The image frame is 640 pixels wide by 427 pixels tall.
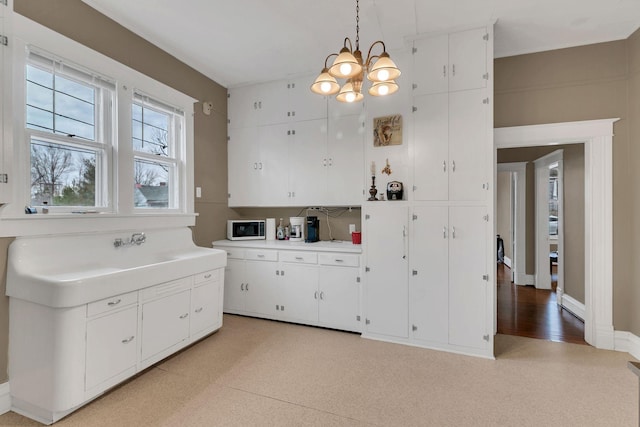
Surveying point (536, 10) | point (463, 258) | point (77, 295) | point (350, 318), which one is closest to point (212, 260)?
point (77, 295)

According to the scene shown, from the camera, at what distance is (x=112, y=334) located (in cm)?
235

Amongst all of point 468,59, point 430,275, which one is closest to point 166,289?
point 430,275

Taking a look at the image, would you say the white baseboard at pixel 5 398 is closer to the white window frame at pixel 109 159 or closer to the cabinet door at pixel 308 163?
the white window frame at pixel 109 159

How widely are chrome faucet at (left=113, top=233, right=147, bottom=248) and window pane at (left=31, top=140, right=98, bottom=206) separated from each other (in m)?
0.40

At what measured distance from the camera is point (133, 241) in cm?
307

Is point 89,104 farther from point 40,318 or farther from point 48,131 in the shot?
point 40,318

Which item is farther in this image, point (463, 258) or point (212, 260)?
point (212, 260)

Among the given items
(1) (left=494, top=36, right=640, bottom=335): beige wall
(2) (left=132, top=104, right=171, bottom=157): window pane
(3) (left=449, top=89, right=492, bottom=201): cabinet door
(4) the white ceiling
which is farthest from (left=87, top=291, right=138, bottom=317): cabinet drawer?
(1) (left=494, top=36, right=640, bottom=335): beige wall

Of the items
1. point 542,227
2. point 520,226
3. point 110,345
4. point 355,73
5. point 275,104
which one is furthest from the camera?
point 520,226

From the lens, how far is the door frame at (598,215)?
10.3 feet

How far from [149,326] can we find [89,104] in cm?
201

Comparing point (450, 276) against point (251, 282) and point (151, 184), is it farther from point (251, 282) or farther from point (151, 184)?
point (151, 184)

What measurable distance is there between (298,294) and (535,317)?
3.09 metres

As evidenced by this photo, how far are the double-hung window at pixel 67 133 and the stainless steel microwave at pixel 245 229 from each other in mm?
1620
